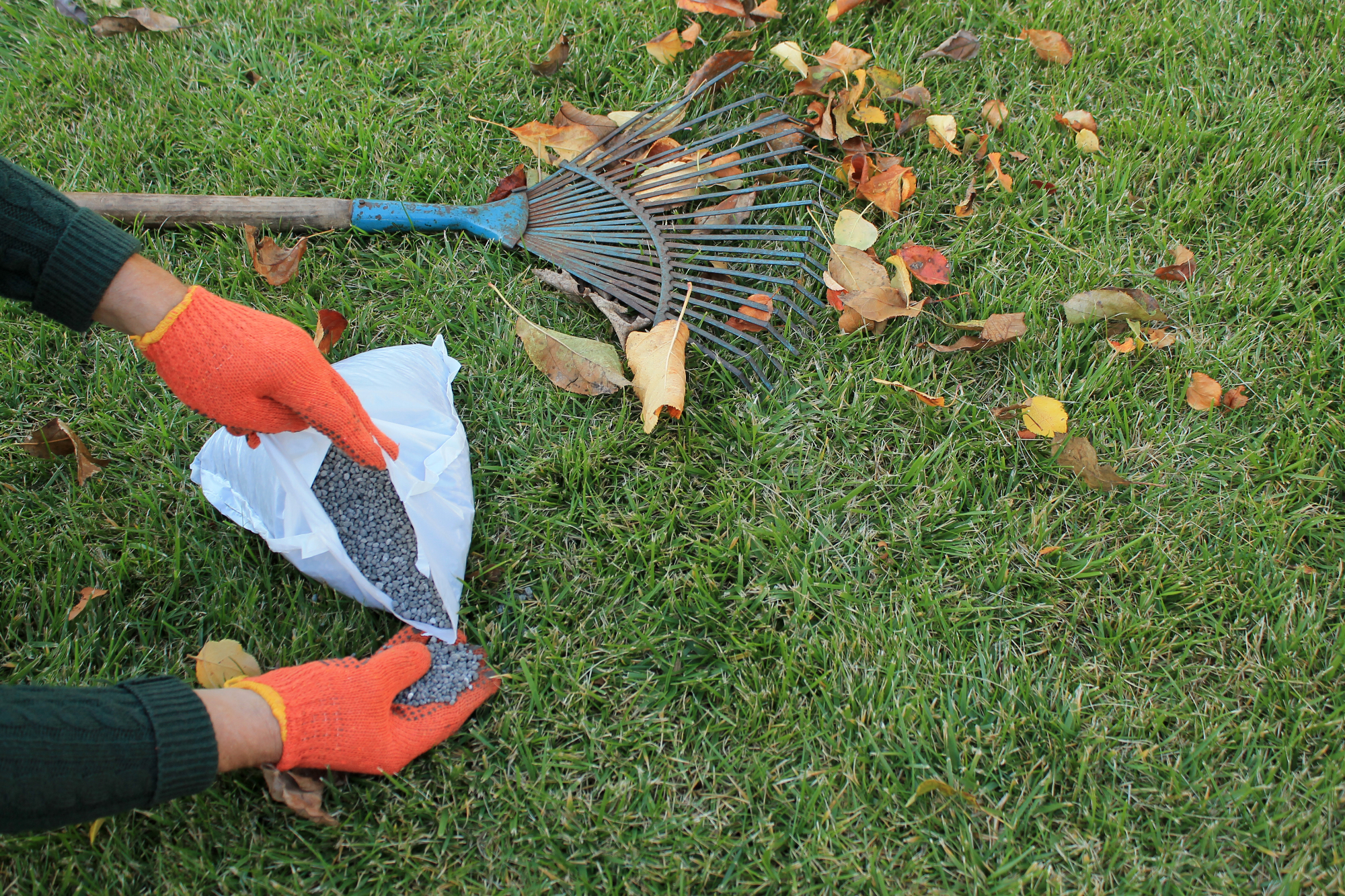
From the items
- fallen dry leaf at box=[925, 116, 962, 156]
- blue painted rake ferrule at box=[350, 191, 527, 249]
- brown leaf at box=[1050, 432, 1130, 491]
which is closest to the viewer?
brown leaf at box=[1050, 432, 1130, 491]

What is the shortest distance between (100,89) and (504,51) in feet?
3.67

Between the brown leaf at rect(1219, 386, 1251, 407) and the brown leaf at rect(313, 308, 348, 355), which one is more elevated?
the brown leaf at rect(313, 308, 348, 355)

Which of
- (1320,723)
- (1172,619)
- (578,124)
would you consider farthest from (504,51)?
(1320,723)

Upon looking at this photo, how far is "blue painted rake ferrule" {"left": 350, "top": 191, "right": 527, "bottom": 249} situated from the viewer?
2.01 m

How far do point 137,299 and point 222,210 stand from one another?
73 centimetres

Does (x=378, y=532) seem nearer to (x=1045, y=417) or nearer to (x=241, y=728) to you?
(x=241, y=728)

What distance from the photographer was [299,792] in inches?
53.0

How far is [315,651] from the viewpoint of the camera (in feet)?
4.95

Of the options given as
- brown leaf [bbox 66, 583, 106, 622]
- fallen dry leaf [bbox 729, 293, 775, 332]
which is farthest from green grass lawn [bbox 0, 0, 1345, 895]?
fallen dry leaf [bbox 729, 293, 775, 332]

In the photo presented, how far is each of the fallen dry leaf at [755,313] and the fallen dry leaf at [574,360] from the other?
0.92ft

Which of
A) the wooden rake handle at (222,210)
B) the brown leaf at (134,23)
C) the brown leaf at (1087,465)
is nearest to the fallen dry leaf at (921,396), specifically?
the brown leaf at (1087,465)

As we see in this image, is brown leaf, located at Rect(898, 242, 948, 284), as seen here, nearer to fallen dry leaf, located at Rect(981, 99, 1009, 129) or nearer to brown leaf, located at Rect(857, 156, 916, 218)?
brown leaf, located at Rect(857, 156, 916, 218)

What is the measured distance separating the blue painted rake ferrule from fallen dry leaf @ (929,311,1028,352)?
1033 millimetres

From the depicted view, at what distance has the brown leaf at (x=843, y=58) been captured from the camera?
2.20 m
